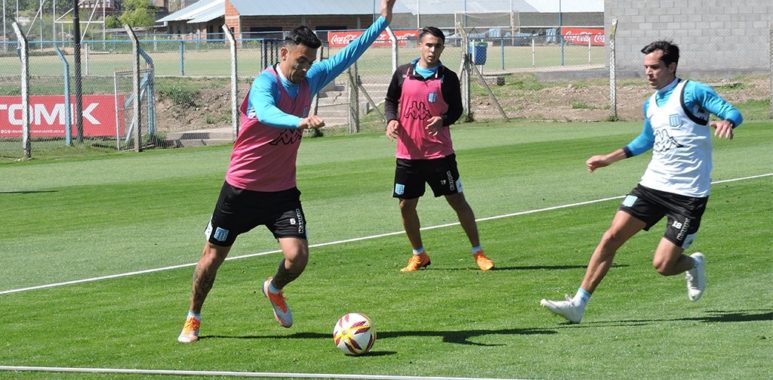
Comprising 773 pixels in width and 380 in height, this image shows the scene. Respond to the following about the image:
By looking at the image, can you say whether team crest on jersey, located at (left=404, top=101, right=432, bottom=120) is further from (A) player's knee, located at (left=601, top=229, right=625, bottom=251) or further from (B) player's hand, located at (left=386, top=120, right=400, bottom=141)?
(A) player's knee, located at (left=601, top=229, right=625, bottom=251)

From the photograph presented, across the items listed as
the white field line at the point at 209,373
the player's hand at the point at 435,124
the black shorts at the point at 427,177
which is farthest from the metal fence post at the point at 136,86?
the white field line at the point at 209,373

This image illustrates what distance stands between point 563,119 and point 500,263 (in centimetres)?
2177

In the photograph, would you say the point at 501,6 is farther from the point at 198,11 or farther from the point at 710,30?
the point at 710,30

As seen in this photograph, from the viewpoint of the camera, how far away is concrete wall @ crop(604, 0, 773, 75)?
45.4 m

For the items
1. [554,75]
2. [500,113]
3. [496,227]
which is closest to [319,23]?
[554,75]

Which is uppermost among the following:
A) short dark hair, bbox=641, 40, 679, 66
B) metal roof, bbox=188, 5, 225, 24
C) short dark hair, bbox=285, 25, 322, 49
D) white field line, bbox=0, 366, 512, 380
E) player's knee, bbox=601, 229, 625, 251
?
metal roof, bbox=188, 5, 225, 24

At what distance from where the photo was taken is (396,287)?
36.8ft

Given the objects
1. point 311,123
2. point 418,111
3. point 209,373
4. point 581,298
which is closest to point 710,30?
point 418,111

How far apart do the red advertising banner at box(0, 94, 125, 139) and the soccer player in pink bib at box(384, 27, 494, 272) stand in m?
18.9

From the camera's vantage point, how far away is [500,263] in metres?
12.4

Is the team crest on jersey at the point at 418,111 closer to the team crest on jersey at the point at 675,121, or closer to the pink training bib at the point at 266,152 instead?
the pink training bib at the point at 266,152

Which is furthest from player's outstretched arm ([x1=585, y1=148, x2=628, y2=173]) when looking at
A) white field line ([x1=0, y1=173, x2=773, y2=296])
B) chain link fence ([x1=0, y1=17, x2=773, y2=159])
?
chain link fence ([x1=0, y1=17, x2=773, y2=159])

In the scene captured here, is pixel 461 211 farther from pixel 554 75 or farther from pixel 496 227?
pixel 554 75

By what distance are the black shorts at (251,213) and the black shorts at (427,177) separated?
3.30m
